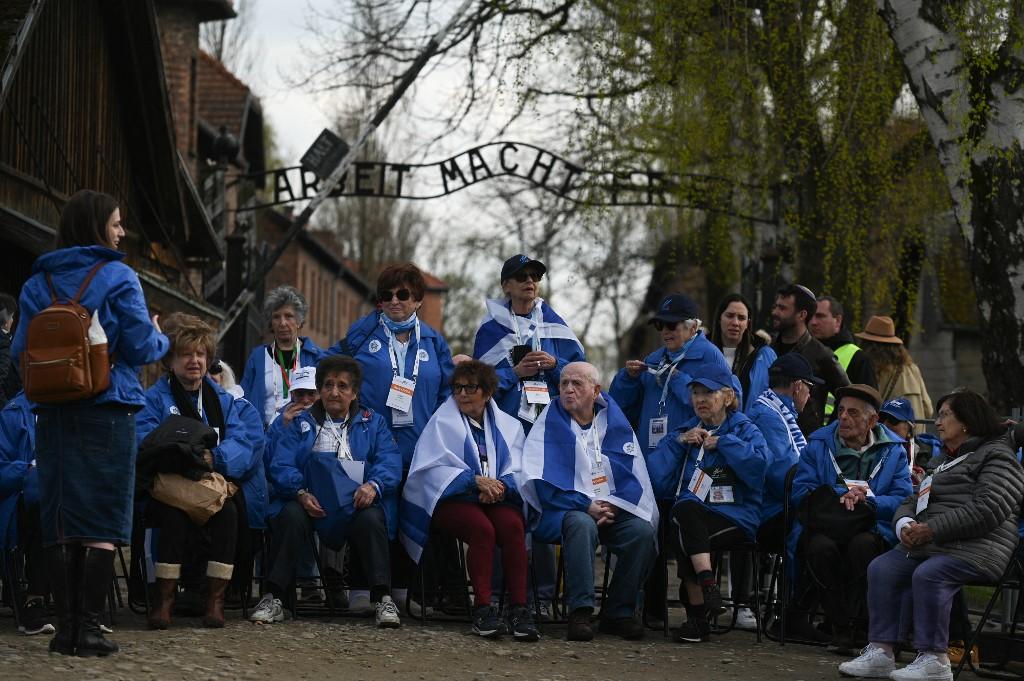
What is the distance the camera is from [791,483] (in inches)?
367

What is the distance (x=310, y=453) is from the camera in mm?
9523

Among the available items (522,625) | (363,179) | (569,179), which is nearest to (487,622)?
(522,625)

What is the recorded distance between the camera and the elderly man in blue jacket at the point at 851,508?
29.4ft

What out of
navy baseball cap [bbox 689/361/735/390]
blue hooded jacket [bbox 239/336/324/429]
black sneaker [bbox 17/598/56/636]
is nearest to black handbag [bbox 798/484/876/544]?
navy baseball cap [bbox 689/361/735/390]

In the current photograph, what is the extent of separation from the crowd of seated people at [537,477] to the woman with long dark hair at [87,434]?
945mm

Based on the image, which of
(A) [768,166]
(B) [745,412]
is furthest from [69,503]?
(A) [768,166]

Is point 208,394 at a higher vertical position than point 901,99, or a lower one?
lower

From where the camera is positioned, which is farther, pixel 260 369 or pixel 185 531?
pixel 260 369

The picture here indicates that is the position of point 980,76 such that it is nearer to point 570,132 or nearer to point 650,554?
point 650,554

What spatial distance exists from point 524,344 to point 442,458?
1207mm

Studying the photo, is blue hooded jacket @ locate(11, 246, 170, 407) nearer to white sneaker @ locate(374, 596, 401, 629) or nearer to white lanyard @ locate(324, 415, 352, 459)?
white lanyard @ locate(324, 415, 352, 459)

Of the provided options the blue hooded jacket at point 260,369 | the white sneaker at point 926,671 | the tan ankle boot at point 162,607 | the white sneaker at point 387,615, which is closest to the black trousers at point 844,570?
the white sneaker at point 926,671

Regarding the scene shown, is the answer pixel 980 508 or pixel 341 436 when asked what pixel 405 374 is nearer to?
pixel 341 436

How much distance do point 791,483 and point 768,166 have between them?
29.6 feet
